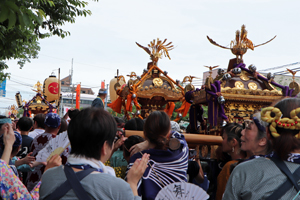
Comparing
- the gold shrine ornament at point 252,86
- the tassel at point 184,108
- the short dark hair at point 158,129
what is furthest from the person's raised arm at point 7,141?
the tassel at point 184,108

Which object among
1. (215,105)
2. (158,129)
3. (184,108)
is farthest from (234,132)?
(184,108)

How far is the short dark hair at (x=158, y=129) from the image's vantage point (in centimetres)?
270

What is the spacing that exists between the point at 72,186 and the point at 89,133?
0.29 metres

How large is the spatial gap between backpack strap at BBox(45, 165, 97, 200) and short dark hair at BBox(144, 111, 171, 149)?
3.54 ft

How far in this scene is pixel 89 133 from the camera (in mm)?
1758

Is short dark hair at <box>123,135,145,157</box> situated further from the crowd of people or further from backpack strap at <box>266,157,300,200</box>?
backpack strap at <box>266,157,300,200</box>

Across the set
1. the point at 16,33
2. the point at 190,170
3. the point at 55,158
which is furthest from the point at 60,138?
the point at 16,33

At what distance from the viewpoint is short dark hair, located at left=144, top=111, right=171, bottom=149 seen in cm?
270

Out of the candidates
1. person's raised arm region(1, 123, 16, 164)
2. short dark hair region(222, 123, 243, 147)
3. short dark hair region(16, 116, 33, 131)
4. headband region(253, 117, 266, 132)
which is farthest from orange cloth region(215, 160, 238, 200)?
short dark hair region(16, 116, 33, 131)

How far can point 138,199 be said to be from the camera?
5.79 feet

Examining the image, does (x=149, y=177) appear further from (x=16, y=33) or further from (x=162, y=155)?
(x=16, y=33)

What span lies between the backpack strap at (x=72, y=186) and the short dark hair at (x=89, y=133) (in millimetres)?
125

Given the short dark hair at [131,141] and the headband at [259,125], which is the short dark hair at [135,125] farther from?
the headband at [259,125]

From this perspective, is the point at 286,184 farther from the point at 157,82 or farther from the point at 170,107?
A: the point at 170,107
